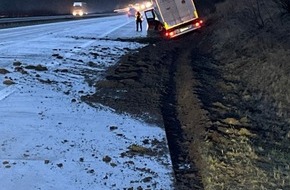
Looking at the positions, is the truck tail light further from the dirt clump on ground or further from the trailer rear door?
the dirt clump on ground

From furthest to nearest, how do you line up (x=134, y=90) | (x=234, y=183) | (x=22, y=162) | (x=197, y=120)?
1. (x=134, y=90)
2. (x=197, y=120)
3. (x=22, y=162)
4. (x=234, y=183)

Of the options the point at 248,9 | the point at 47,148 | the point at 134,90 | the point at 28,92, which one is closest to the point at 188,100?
the point at 134,90

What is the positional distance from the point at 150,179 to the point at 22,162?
186cm

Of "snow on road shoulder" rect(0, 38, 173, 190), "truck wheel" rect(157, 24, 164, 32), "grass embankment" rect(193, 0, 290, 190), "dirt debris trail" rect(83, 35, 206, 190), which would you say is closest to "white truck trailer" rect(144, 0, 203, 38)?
"truck wheel" rect(157, 24, 164, 32)

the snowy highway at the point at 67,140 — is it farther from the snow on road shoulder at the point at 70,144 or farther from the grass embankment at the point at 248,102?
the grass embankment at the point at 248,102

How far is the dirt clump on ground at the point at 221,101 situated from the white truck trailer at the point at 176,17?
5381 millimetres

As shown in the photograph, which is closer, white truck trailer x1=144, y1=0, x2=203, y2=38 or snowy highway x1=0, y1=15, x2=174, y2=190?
snowy highway x1=0, y1=15, x2=174, y2=190

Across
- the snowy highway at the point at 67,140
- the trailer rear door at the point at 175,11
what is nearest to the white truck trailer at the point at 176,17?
the trailer rear door at the point at 175,11

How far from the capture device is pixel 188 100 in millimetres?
12797

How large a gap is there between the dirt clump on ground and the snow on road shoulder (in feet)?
1.46

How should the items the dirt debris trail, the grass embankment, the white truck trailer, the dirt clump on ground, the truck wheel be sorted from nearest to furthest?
the grass embankment, the dirt clump on ground, the dirt debris trail, the white truck trailer, the truck wheel

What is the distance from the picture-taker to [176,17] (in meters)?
30.3

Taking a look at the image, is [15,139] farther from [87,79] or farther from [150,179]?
[87,79]

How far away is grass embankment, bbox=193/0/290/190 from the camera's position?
7.46 metres
